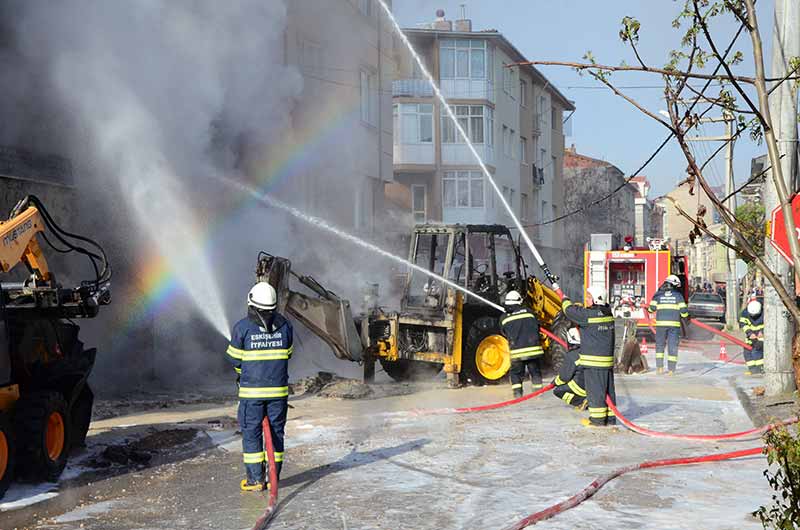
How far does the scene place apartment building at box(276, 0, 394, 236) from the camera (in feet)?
71.9

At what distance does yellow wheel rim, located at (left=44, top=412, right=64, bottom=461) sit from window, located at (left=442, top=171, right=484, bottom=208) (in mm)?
33650

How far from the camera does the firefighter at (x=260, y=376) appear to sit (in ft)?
24.1

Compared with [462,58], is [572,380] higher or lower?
lower

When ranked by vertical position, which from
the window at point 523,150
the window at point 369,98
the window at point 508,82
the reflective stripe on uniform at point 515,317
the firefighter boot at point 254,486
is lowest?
the firefighter boot at point 254,486

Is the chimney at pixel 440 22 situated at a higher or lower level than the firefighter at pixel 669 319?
higher

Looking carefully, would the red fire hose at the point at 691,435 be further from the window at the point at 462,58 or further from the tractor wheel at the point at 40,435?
the window at the point at 462,58

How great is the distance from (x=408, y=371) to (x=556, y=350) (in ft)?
8.12

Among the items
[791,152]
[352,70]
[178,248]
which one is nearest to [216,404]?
[178,248]

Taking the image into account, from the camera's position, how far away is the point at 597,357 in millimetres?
10188

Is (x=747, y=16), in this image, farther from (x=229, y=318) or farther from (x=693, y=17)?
(x=229, y=318)

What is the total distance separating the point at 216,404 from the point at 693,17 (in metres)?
10.3

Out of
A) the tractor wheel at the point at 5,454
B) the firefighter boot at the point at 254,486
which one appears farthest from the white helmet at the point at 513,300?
the tractor wheel at the point at 5,454

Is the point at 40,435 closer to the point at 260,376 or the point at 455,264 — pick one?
the point at 260,376

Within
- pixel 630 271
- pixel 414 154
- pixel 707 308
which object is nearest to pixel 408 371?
pixel 630 271
